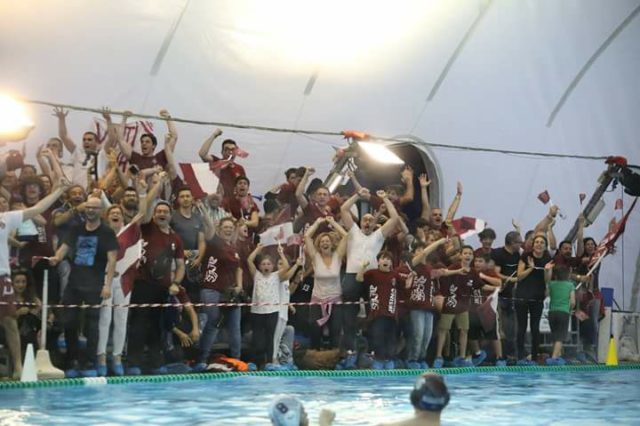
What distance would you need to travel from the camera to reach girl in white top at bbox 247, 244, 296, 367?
14.3 m

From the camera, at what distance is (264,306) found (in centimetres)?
1424

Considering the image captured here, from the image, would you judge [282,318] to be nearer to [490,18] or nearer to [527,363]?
[527,363]

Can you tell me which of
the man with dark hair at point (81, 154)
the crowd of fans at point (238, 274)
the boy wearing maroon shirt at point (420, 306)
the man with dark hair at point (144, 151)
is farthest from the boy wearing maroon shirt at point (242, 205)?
the boy wearing maroon shirt at point (420, 306)

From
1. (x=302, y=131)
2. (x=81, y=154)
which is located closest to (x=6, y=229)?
(x=81, y=154)

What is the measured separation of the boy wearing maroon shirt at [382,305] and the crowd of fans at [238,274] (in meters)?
0.02

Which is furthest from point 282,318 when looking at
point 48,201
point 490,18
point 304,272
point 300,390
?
point 490,18

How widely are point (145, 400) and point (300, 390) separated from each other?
1889 millimetres

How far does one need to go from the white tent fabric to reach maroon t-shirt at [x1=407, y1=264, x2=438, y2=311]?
285 centimetres

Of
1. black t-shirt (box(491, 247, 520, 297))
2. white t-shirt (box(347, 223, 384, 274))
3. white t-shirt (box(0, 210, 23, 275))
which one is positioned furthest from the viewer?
black t-shirt (box(491, 247, 520, 297))

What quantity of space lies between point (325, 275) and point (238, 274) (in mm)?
1307

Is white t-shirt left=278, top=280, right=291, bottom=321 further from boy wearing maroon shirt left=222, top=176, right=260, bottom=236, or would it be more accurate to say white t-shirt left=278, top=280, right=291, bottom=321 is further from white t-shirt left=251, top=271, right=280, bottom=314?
boy wearing maroon shirt left=222, top=176, right=260, bottom=236

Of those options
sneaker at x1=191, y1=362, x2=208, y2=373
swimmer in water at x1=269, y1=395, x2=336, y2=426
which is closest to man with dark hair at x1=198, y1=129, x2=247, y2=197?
sneaker at x1=191, y1=362, x2=208, y2=373

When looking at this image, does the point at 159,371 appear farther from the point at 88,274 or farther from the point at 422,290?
the point at 422,290

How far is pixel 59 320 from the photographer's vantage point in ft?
41.6
